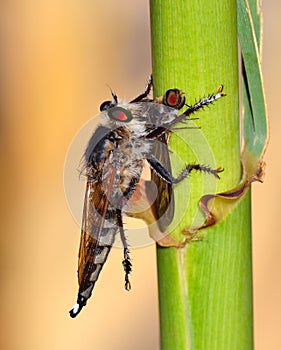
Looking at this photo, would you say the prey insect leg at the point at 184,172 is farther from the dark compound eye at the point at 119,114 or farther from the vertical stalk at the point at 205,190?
the dark compound eye at the point at 119,114

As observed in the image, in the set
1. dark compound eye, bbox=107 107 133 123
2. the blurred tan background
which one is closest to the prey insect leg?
dark compound eye, bbox=107 107 133 123

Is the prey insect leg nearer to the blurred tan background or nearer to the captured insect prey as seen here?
the captured insect prey

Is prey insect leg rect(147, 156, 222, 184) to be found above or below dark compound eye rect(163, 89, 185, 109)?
below

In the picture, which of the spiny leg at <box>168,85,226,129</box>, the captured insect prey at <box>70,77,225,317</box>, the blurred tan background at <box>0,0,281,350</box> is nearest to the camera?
the spiny leg at <box>168,85,226,129</box>

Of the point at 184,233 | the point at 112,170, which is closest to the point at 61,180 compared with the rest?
the point at 112,170

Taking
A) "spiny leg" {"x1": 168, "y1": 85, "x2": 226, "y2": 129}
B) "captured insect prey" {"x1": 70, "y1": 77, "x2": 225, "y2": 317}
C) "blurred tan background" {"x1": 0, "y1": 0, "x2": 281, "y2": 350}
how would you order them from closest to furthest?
"spiny leg" {"x1": 168, "y1": 85, "x2": 226, "y2": 129}, "captured insect prey" {"x1": 70, "y1": 77, "x2": 225, "y2": 317}, "blurred tan background" {"x1": 0, "y1": 0, "x2": 281, "y2": 350}

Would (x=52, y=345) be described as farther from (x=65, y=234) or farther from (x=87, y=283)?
(x=87, y=283)

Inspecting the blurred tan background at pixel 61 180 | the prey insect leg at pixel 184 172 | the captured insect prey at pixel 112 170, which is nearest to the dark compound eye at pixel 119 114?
the captured insect prey at pixel 112 170

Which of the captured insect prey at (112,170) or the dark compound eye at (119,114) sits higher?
the dark compound eye at (119,114)
